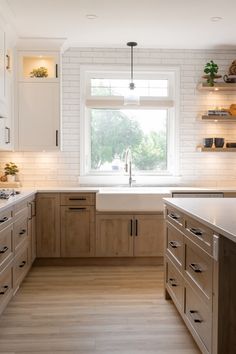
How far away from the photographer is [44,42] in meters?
4.58

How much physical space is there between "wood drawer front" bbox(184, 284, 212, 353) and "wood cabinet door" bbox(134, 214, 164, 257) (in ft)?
5.93

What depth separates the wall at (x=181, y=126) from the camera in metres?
4.91

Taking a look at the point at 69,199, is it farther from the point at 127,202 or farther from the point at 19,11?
the point at 19,11

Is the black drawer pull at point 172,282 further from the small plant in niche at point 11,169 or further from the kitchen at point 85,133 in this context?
the small plant in niche at point 11,169

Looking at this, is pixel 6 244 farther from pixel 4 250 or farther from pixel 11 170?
pixel 11 170

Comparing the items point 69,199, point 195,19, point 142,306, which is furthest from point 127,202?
point 195,19

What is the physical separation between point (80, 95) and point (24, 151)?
104cm

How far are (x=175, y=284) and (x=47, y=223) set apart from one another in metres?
1.96

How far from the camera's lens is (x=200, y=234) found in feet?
7.30

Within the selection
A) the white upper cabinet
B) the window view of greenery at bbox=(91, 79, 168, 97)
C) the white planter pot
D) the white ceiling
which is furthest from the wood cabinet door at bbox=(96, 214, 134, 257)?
the white ceiling

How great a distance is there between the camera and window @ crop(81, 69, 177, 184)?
5.04 metres

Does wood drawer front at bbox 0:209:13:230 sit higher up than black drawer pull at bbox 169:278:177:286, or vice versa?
wood drawer front at bbox 0:209:13:230

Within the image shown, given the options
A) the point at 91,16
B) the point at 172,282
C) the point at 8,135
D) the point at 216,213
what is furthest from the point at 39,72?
the point at 216,213

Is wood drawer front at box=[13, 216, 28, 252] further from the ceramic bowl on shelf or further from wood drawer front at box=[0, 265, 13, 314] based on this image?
the ceramic bowl on shelf
